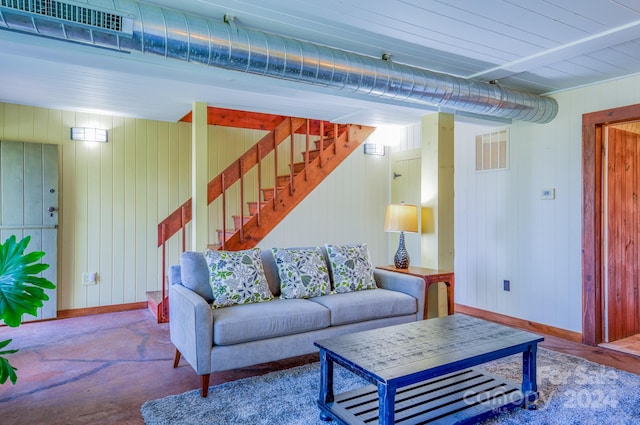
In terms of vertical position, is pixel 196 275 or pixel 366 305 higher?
pixel 196 275

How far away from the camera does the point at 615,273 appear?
3984mm

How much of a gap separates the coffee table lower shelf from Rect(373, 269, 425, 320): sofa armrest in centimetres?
94

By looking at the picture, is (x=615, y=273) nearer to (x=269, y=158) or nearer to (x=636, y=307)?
(x=636, y=307)

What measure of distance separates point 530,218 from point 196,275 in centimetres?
346

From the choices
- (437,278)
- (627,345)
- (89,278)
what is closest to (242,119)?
(89,278)

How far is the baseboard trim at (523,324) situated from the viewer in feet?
13.1

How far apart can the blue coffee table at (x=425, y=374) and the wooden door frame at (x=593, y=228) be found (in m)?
1.73

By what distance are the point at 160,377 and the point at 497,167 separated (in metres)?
4.02

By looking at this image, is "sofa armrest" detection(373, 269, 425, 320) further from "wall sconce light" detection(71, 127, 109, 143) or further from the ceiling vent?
"wall sconce light" detection(71, 127, 109, 143)

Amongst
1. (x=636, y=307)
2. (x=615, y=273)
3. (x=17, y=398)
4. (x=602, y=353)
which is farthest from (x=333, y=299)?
(x=636, y=307)

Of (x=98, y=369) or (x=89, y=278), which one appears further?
(x=89, y=278)

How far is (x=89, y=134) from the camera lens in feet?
15.5

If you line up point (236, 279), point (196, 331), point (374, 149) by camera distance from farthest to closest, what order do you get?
point (374, 149) → point (236, 279) → point (196, 331)

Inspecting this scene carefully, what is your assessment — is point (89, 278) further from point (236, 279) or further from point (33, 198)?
point (236, 279)
